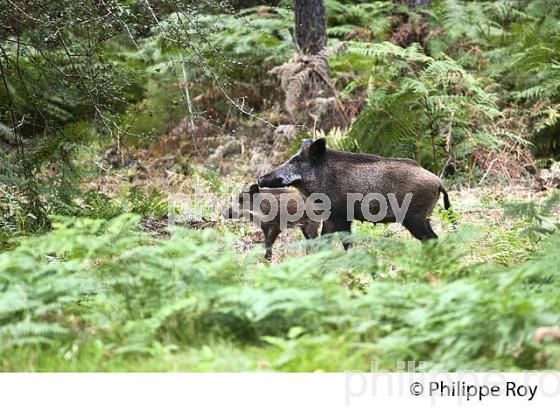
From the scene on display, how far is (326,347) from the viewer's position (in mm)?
4156

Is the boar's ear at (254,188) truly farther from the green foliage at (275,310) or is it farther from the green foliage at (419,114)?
the green foliage at (275,310)

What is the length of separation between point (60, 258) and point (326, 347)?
384 centimetres

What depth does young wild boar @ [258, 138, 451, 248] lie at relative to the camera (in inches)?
312

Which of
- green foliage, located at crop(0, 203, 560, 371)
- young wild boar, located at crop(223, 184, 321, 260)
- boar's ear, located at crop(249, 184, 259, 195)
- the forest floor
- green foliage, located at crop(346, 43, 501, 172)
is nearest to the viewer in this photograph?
green foliage, located at crop(0, 203, 560, 371)

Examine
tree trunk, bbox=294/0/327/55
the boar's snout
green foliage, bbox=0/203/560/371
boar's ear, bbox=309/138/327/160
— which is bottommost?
green foliage, bbox=0/203/560/371

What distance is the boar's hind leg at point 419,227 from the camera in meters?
7.88

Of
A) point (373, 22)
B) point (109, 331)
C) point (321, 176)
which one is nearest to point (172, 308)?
point (109, 331)

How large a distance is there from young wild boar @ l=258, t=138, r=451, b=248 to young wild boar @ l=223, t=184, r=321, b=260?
23.5 inches

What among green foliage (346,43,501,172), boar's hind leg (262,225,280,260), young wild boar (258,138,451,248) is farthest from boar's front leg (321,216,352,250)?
green foliage (346,43,501,172)

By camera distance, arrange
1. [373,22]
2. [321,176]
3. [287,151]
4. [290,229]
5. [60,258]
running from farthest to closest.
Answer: [373,22], [287,151], [290,229], [321,176], [60,258]

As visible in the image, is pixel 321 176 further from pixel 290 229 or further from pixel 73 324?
pixel 73 324

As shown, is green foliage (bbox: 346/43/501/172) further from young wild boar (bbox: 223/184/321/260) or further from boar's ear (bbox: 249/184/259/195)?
boar's ear (bbox: 249/184/259/195)

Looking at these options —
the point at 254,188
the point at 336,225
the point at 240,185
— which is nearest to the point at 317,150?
the point at 336,225

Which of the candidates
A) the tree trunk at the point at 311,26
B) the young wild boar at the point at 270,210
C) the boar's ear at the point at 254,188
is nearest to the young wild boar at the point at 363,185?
the young wild boar at the point at 270,210
